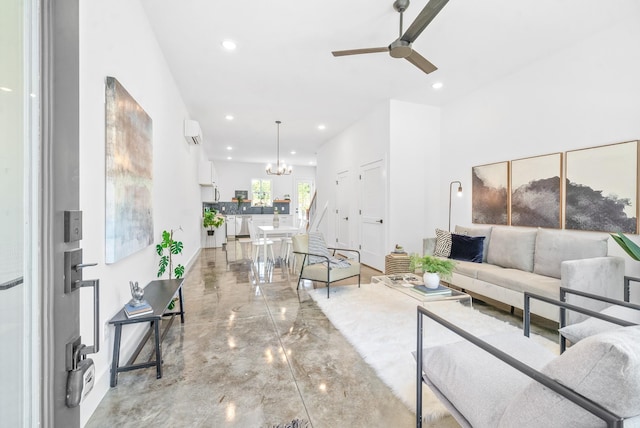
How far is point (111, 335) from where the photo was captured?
200 centimetres

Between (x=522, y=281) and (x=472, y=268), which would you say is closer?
(x=522, y=281)

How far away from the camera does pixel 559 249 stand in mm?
3043

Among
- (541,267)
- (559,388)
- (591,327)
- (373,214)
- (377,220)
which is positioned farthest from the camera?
(373,214)

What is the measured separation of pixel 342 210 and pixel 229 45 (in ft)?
14.7

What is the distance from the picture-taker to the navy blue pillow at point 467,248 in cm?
389

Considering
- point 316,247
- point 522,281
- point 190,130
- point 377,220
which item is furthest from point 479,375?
point 190,130

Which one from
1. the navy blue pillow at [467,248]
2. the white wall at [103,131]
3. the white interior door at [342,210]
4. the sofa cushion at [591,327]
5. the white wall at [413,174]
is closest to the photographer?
the white wall at [103,131]

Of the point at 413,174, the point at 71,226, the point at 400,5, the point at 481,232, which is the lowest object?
the point at 481,232

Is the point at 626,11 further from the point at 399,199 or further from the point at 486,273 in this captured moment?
the point at 399,199

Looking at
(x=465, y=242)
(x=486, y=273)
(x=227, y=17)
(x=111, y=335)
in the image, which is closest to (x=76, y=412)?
(x=111, y=335)

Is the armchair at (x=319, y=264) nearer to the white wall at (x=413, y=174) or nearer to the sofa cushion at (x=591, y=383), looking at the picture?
the white wall at (x=413, y=174)

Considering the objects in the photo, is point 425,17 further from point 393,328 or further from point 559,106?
point 393,328

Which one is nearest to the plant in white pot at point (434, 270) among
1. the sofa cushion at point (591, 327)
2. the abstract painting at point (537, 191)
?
the sofa cushion at point (591, 327)

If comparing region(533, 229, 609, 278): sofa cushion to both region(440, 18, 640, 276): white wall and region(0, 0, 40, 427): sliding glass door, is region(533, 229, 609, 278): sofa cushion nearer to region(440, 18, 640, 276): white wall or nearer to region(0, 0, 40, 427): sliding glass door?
region(440, 18, 640, 276): white wall
